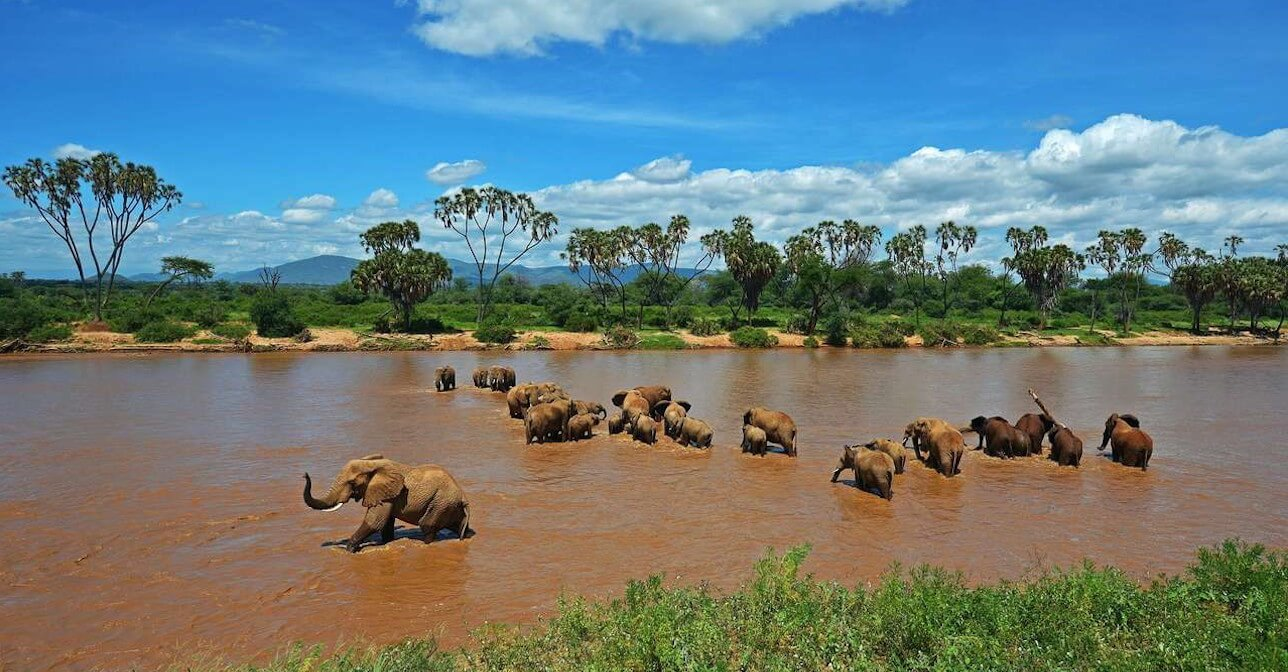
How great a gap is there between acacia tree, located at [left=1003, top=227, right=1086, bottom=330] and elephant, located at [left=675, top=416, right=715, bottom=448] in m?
61.1

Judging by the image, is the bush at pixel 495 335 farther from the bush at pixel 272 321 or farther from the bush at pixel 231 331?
the bush at pixel 231 331

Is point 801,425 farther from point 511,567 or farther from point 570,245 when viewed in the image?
point 570,245

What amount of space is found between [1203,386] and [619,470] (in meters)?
28.4

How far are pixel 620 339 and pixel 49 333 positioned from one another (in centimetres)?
3484

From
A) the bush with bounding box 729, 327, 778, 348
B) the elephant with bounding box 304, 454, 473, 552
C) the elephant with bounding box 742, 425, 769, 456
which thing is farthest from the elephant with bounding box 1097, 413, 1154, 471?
the bush with bounding box 729, 327, 778, 348

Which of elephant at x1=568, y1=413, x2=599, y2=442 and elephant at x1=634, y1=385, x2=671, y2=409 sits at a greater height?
elephant at x1=634, y1=385, x2=671, y2=409

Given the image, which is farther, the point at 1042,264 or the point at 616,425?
the point at 1042,264

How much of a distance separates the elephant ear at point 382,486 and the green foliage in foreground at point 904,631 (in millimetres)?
2734

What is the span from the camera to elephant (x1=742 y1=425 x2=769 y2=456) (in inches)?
655

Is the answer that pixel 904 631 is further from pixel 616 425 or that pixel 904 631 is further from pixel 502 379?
pixel 502 379

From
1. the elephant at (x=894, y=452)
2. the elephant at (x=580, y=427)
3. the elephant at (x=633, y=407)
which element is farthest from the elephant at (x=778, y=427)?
the elephant at (x=580, y=427)

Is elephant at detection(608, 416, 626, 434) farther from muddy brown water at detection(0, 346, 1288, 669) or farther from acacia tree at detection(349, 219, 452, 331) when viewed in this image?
acacia tree at detection(349, 219, 452, 331)

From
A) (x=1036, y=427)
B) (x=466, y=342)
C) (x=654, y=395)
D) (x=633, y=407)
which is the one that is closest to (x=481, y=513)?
(x=633, y=407)

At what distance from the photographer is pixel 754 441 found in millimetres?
16703
